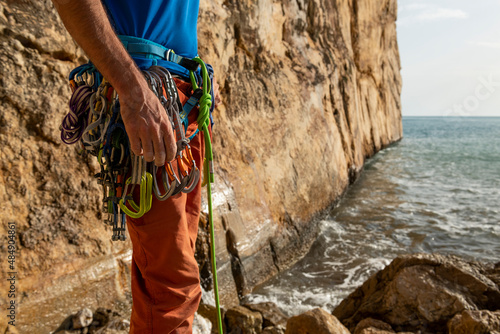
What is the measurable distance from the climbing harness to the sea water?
8.10 feet

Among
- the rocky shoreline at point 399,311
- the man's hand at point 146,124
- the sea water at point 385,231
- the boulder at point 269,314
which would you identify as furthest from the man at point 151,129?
the sea water at point 385,231

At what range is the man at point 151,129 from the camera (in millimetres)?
1140

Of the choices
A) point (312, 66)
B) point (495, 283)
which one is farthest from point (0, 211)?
point (312, 66)

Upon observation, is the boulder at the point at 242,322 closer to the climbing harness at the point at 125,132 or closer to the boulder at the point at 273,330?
the boulder at the point at 273,330

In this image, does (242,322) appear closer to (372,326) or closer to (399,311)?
(372,326)

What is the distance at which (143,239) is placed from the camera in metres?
1.38

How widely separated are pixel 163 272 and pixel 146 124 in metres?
0.55

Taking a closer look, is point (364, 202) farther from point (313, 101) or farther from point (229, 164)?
point (229, 164)

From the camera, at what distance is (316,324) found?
2221mm

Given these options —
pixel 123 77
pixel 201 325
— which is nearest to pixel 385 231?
pixel 201 325

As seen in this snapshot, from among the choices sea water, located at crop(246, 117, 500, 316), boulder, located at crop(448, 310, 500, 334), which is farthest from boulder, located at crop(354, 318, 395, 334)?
sea water, located at crop(246, 117, 500, 316)

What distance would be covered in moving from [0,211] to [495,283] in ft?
11.3

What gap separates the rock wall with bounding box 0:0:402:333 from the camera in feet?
8.16

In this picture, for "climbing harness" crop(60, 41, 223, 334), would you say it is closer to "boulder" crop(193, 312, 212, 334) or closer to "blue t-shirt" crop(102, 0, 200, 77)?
"blue t-shirt" crop(102, 0, 200, 77)
